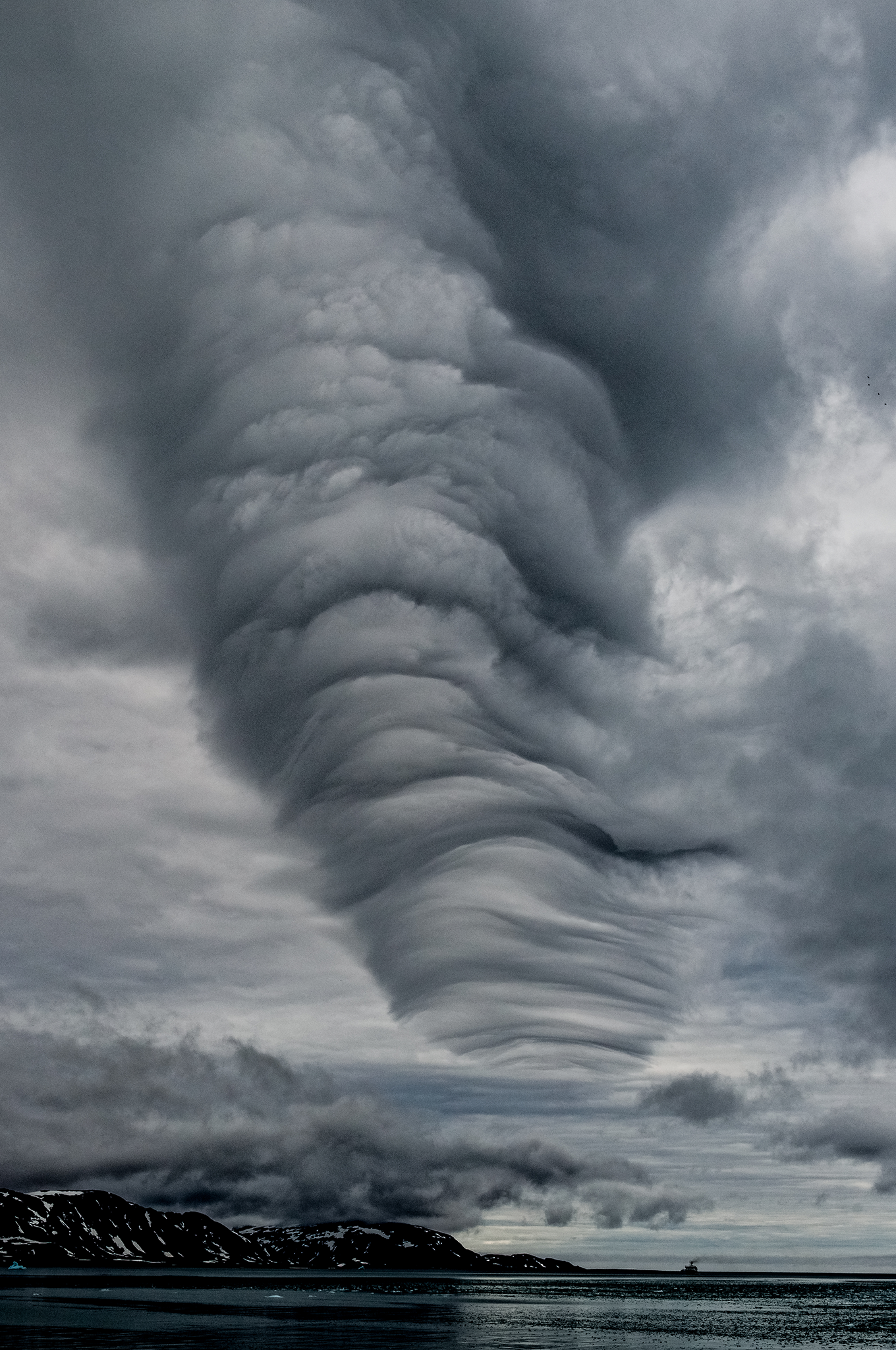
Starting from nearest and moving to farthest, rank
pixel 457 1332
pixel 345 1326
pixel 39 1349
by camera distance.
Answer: pixel 39 1349, pixel 457 1332, pixel 345 1326

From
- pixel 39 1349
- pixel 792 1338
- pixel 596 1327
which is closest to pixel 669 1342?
pixel 792 1338

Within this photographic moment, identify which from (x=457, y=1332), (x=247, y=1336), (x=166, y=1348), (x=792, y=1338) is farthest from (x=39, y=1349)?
(x=792, y=1338)

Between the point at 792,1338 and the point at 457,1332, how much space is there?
46.2 meters

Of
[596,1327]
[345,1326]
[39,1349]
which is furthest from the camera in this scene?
[596,1327]

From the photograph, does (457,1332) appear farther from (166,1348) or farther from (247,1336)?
(166,1348)

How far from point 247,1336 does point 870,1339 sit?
84010mm

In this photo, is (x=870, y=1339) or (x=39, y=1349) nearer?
(x=39, y=1349)

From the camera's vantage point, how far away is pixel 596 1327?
190 meters

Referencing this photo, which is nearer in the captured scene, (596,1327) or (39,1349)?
(39,1349)

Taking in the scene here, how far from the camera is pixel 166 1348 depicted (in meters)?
123

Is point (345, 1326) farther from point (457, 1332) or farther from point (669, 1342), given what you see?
point (669, 1342)

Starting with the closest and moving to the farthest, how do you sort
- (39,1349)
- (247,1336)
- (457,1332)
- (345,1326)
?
1. (39,1349)
2. (247,1336)
3. (457,1332)
4. (345,1326)

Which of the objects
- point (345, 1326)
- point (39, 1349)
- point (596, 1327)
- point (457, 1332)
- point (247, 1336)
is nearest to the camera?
point (39, 1349)

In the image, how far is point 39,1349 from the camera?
12106 cm
